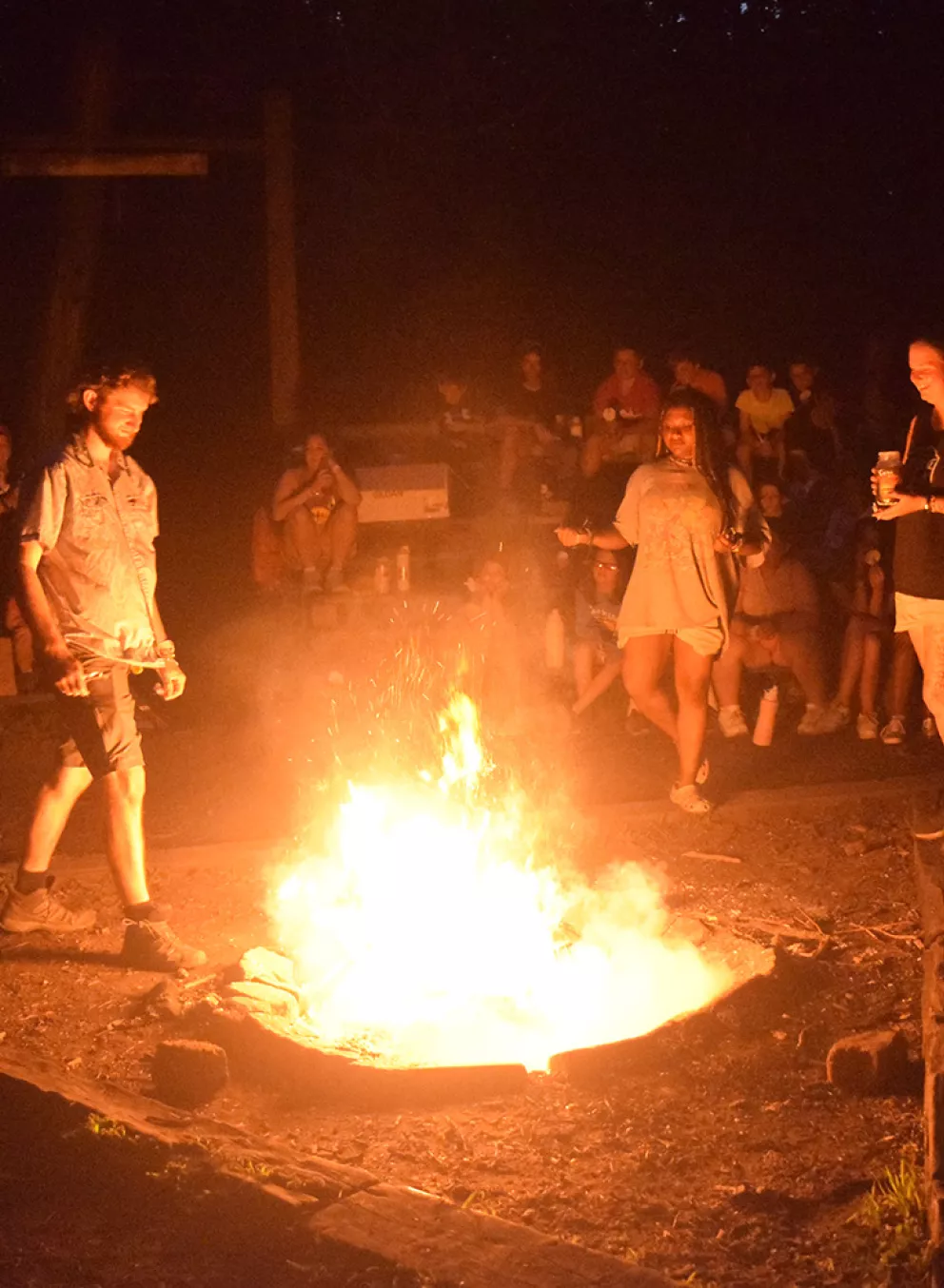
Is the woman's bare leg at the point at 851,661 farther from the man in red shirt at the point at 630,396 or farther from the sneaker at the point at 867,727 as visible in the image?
the man in red shirt at the point at 630,396

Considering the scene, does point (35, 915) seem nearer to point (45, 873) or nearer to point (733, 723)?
point (45, 873)

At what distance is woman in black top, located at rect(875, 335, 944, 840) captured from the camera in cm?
705

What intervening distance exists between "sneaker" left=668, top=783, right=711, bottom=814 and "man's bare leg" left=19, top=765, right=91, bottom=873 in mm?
3139

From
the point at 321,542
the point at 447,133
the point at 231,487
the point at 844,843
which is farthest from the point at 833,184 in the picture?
the point at 844,843

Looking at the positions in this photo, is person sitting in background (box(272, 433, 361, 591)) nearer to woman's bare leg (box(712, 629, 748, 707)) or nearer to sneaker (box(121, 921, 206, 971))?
woman's bare leg (box(712, 629, 748, 707))

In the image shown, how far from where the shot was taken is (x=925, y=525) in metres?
7.21

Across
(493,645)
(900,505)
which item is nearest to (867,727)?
(493,645)

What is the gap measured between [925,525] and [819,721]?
319cm

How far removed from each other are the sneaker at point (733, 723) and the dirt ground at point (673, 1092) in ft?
4.77

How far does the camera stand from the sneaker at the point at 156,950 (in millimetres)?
6555

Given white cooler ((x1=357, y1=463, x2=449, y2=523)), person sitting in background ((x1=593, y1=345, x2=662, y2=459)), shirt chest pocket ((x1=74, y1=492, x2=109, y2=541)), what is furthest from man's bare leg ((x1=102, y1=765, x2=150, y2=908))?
person sitting in background ((x1=593, y1=345, x2=662, y2=459))

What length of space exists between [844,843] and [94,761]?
3691mm

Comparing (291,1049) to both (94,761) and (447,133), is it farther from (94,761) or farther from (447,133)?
(447,133)

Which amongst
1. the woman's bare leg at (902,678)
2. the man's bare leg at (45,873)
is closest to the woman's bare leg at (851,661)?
the woman's bare leg at (902,678)
